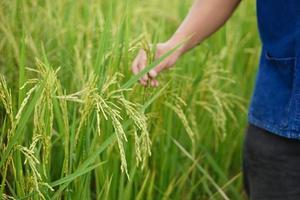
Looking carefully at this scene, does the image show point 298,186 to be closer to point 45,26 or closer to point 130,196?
point 130,196

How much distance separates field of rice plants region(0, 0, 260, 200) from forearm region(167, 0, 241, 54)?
3.5 inches

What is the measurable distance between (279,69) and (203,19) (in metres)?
0.27

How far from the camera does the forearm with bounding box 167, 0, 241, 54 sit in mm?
1427

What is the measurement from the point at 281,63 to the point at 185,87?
1.56 feet

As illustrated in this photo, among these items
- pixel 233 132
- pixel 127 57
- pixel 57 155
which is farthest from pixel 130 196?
pixel 233 132

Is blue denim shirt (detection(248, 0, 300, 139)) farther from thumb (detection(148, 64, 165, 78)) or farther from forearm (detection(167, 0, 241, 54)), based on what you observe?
thumb (detection(148, 64, 165, 78))

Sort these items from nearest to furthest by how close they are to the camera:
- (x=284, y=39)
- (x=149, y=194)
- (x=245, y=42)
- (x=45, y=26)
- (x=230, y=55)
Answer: (x=284, y=39)
(x=149, y=194)
(x=45, y=26)
(x=230, y=55)
(x=245, y=42)

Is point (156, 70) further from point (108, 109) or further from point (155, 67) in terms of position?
point (108, 109)

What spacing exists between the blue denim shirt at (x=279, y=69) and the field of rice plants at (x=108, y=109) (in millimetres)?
189

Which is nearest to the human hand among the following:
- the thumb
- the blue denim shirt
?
the thumb

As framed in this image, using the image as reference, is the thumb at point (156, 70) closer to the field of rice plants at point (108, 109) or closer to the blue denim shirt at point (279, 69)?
the field of rice plants at point (108, 109)

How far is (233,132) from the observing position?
2020mm

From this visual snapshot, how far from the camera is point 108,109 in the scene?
1005 millimetres

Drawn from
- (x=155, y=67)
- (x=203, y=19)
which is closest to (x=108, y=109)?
(x=155, y=67)
